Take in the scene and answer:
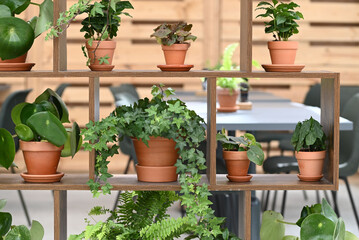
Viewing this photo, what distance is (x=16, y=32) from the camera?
2.12m

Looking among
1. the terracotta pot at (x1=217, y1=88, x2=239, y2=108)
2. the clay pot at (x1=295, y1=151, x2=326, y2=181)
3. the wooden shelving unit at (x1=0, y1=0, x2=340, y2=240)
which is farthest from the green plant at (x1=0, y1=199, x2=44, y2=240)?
the terracotta pot at (x1=217, y1=88, x2=239, y2=108)

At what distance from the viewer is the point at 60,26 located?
2.18m

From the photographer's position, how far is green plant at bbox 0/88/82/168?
2.15 meters

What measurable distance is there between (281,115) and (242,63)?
1.42 m

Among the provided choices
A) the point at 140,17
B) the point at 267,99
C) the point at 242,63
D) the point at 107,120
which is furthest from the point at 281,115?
the point at 140,17

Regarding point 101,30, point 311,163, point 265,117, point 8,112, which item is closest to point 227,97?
point 265,117

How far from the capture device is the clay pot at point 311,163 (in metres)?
2.23

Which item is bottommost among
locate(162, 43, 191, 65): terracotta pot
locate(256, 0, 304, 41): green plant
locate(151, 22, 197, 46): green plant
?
locate(162, 43, 191, 65): terracotta pot

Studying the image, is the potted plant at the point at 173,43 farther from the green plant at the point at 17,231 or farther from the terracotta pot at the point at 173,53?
the green plant at the point at 17,231

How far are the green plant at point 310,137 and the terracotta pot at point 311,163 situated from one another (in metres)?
0.03

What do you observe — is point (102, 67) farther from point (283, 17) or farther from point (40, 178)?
point (283, 17)

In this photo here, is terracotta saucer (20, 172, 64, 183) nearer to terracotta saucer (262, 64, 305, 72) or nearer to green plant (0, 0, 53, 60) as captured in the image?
green plant (0, 0, 53, 60)

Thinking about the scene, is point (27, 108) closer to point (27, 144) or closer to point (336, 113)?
point (27, 144)

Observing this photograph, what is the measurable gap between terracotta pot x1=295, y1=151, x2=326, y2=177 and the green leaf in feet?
3.36
